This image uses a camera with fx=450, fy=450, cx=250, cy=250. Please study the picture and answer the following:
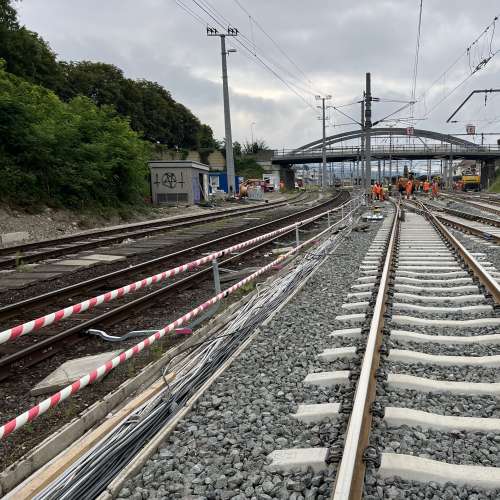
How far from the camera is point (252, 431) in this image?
325cm

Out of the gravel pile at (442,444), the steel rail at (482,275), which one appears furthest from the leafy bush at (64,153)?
the gravel pile at (442,444)

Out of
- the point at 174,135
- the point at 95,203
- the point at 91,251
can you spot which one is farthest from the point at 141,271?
the point at 174,135

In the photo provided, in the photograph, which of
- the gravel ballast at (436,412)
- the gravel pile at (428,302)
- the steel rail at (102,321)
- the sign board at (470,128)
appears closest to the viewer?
the gravel ballast at (436,412)

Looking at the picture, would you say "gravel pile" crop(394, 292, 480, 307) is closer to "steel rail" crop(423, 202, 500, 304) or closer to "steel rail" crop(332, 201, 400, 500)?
"steel rail" crop(423, 202, 500, 304)

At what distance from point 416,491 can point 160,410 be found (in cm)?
198

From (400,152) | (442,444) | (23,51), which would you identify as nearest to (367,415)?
(442,444)

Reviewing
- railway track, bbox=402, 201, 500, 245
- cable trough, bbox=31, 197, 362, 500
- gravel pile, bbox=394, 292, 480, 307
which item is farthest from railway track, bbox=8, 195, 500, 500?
railway track, bbox=402, 201, 500, 245

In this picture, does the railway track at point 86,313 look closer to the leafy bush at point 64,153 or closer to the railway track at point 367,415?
the railway track at point 367,415

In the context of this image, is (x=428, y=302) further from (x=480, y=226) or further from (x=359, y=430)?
(x=480, y=226)

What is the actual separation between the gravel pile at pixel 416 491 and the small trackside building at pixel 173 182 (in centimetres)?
3194

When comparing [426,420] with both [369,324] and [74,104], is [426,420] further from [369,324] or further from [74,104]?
[74,104]

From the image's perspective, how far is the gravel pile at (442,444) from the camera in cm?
270

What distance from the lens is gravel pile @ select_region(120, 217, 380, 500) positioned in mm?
2637

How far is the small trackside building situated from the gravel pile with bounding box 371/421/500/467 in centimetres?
3150
